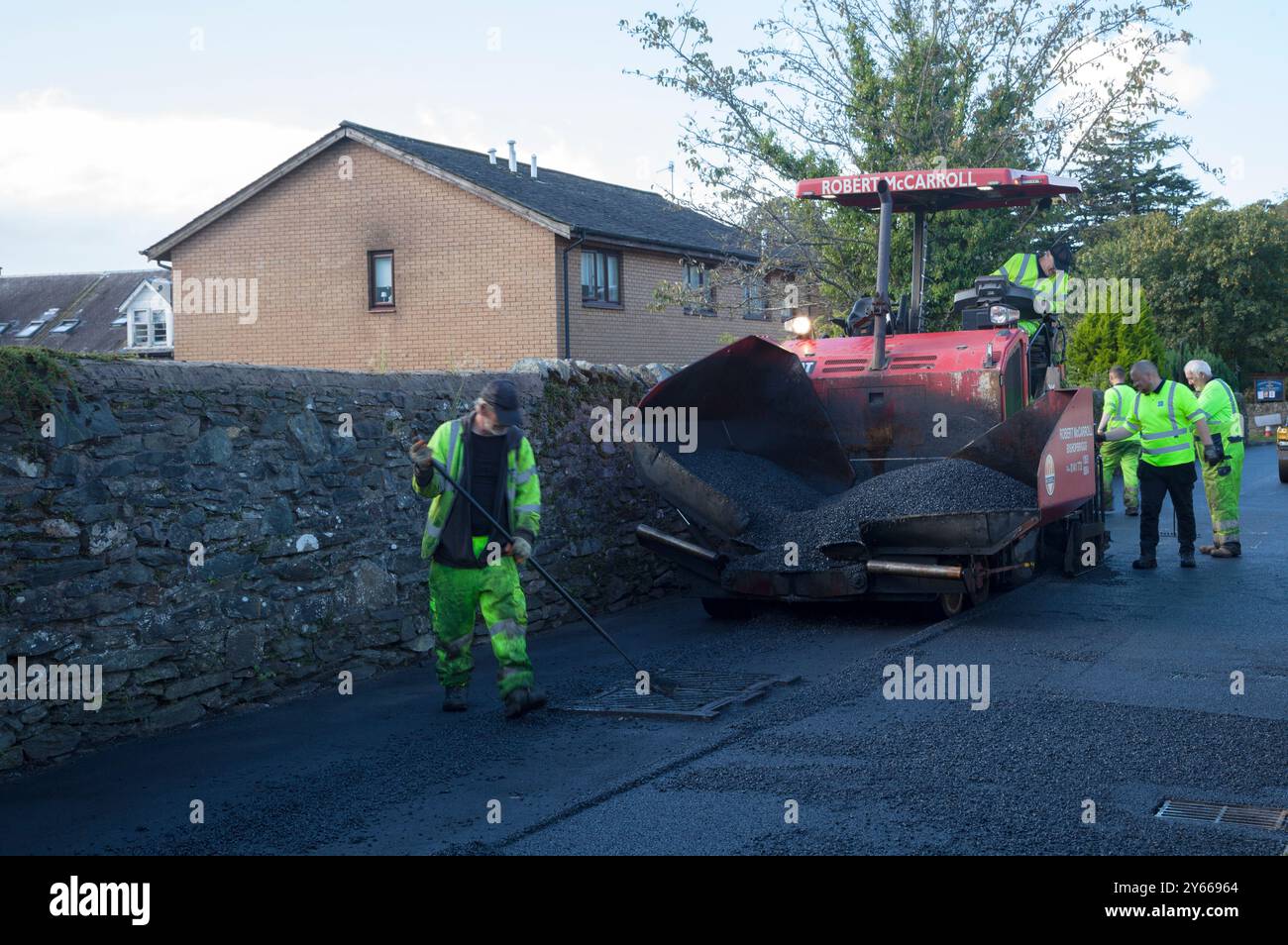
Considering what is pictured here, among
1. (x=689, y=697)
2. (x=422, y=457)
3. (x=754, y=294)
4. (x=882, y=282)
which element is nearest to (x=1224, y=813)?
(x=689, y=697)

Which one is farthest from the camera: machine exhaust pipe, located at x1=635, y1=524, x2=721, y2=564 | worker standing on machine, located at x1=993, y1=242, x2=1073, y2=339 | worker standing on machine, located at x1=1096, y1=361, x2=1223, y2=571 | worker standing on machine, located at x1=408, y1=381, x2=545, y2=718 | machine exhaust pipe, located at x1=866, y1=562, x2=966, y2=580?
worker standing on machine, located at x1=1096, y1=361, x2=1223, y2=571

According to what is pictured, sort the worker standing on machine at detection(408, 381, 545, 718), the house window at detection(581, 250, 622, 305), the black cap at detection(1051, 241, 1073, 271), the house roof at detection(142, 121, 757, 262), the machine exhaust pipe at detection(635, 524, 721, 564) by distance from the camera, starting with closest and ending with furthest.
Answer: the worker standing on machine at detection(408, 381, 545, 718) < the machine exhaust pipe at detection(635, 524, 721, 564) < the black cap at detection(1051, 241, 1073, 271) < the house roof at detection(142, 121, 757, 262) < the house window at detection(581, 250, 622, 305)

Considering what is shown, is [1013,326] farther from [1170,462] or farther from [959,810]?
[959,810]

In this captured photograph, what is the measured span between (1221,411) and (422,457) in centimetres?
917

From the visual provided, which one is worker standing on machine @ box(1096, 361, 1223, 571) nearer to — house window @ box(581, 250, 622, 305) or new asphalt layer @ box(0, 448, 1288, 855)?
new asphalt layer @ box(0, 448, 1288, 855)

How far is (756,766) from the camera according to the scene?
5664mm

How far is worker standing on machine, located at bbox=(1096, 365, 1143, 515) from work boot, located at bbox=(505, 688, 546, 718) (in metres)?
7.59

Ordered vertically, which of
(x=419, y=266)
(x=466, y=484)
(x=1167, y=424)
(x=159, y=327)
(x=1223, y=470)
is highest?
(x=159, y=327)

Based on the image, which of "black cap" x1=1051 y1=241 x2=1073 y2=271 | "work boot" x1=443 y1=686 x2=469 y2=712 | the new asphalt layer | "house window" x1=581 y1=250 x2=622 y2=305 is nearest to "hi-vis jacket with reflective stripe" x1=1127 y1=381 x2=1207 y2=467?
"black cap" x1=1051 y1=241 x2=1073 y2=271

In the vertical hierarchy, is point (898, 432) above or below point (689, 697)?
above

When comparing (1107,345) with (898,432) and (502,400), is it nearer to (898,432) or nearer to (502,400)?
(898,432)

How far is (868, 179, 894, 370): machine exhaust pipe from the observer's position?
10375 mm

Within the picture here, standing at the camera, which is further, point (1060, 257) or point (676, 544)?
point (1060, 257)
